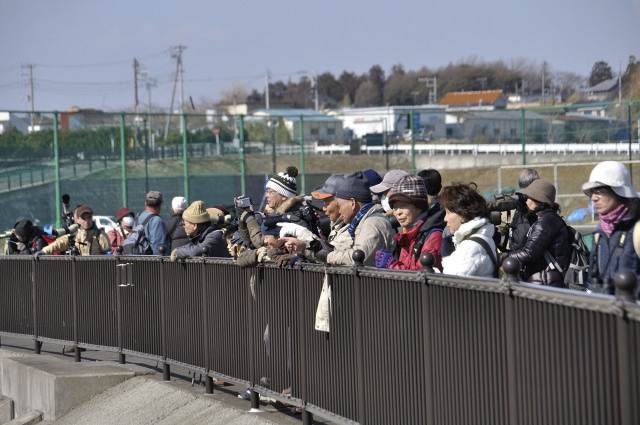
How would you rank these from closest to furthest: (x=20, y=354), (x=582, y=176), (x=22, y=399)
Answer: (x=22, y=399)
(x=20, y=354)
(x=582, y=176)

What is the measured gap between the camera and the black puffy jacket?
7.77 meters

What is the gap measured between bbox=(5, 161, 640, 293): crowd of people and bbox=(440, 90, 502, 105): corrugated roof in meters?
113

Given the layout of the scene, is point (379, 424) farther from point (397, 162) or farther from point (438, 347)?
point (397, 162)

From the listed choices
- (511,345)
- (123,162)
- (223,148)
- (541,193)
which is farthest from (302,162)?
(511,345)

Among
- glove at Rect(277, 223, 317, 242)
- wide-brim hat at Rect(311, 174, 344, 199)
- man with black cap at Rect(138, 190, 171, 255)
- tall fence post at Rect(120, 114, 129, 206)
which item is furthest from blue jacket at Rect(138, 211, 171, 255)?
tall fence post at Rect(120, 114, 129, 206)

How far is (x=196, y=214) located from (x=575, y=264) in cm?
387

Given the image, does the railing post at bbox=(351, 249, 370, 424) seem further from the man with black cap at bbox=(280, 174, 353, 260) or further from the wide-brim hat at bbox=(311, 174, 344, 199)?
the wide-brim hat at bbox=(311, 174, 344, 199)

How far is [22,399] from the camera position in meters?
11.5

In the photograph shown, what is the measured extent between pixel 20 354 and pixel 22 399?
1502mm

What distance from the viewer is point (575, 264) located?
791cm

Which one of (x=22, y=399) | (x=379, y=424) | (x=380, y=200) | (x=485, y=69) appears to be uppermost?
(x=485, y=69)

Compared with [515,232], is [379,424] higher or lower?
lower

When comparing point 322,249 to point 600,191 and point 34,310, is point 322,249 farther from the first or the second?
point 34,310

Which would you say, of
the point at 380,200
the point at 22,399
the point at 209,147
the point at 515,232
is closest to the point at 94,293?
the point at 22,399
